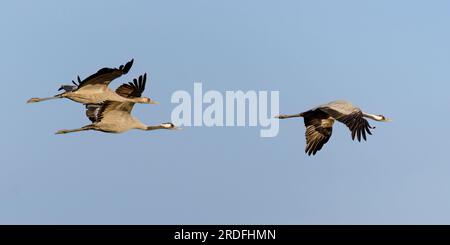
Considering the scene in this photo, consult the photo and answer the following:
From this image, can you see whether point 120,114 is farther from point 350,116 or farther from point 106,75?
point 350,116

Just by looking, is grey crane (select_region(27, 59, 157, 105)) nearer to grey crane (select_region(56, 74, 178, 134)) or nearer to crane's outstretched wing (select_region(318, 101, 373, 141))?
grey crane (select_region(56, 74, 178, 134))

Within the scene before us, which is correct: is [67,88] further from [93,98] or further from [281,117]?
[281,117]

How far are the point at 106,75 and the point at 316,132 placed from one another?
5502 mm

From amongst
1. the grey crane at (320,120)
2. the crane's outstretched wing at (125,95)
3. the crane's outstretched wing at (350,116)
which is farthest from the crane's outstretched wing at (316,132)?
the crane's outstretched wing at (125,95)

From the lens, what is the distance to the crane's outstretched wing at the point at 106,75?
34.6 meters

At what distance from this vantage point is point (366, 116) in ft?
123

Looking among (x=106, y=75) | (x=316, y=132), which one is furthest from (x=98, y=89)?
(x=316, y=132)

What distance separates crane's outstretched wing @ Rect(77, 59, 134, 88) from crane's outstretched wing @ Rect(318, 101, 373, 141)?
188 inches

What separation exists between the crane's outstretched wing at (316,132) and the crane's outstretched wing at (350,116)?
3.24ft

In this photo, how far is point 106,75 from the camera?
34.9 meters

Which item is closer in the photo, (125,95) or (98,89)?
(98,89)

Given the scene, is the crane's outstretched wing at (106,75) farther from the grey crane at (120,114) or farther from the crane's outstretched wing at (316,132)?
the crane's outstretched wing at (316,132)
